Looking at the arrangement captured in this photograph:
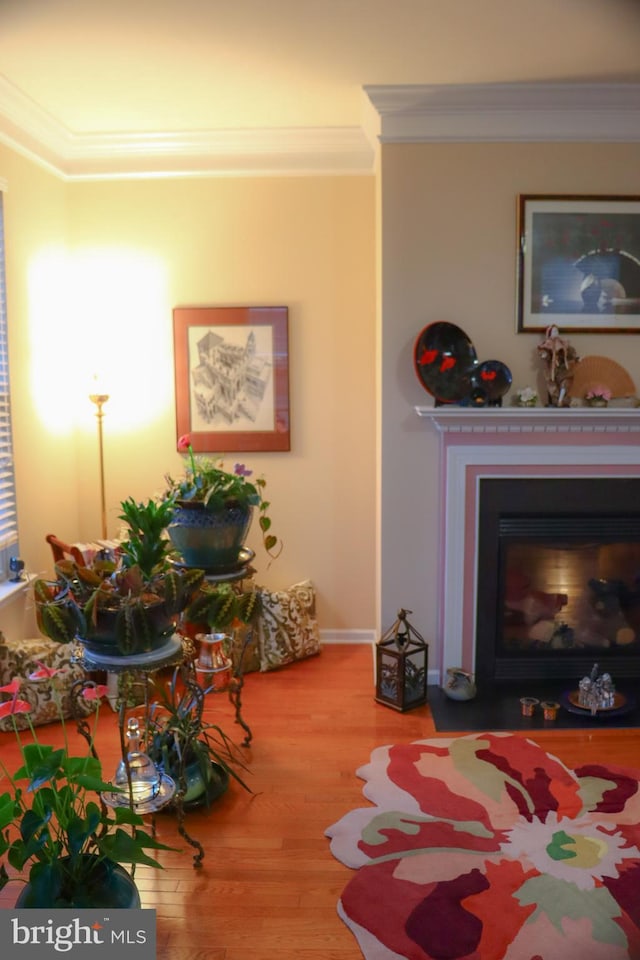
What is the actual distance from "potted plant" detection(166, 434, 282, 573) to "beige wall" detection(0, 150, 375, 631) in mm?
1818

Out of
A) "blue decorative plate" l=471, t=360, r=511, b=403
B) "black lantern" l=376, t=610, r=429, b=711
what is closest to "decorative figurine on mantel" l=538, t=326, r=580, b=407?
"blue decorative plate" l=471, t=360, r=511, b=403

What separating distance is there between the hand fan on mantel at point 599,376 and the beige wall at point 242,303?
1.16 meters

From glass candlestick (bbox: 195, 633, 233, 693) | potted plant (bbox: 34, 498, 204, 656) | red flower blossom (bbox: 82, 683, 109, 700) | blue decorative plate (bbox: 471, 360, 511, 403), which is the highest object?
blue decorative plate (bbox: 471, 360, 511, 403)

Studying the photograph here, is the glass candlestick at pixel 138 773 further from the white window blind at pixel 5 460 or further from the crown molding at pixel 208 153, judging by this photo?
the crown molding at pixel 208 153

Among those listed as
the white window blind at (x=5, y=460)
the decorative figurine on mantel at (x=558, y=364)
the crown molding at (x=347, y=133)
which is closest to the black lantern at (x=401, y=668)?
the decorative figurine on mantel at (x=558, y=364)

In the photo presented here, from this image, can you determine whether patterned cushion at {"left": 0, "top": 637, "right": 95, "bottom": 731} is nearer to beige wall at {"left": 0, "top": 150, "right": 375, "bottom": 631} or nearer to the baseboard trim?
beige wall at {"left": 0, "top": 150, "right": 375, "bottom": 631}

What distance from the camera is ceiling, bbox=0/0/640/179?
276cm

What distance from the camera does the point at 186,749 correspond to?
8.94 feet

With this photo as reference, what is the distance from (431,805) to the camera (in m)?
2.84

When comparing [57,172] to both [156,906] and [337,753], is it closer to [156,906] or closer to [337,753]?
[337,753]

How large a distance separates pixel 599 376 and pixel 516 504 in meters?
0.71

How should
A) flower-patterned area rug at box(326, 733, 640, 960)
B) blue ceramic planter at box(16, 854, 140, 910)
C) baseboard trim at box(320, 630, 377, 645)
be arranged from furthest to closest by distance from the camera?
baseboard trim at box(320, 630, 377, 645) → flower-patterned area rug at box(326, 733, 640, 960) → blue ceramic planter at box(16, 854, 140, 910)

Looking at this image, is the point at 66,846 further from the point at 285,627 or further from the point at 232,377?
the point at 232,377

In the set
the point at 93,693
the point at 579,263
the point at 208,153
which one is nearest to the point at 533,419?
the point at 579,263
